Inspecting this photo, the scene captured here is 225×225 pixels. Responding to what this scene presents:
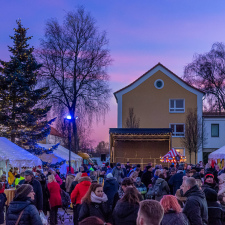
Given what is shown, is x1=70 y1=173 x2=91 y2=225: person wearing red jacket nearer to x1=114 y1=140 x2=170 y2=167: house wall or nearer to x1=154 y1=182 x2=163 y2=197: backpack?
x1=154 y1=182 x2=163 y2=197: backpack

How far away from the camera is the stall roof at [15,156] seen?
75.4 ft

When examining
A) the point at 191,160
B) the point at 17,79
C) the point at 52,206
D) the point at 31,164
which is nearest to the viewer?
Result: the point at 52,206

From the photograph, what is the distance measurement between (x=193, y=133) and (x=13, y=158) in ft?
86.2

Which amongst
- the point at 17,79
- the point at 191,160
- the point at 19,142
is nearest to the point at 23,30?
the point at 17,79

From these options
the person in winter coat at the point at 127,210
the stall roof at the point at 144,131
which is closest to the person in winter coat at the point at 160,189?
the person in winter coat at the point at 127,210

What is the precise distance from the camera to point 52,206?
581 inches

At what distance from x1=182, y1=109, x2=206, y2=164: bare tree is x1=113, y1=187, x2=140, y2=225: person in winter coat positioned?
1521 inches

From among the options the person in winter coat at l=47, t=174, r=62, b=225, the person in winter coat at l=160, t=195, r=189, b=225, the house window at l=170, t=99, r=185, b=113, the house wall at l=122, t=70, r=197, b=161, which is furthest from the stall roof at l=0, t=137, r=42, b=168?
the house window at l=170, t=99, r=185, b=113

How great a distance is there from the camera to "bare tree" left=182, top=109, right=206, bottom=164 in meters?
46.3

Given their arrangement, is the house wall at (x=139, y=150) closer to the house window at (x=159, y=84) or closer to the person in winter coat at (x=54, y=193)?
the house window at (x=159, y=84)

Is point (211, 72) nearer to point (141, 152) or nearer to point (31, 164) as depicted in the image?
point (141, 152)

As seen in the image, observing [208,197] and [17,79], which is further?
[17,79]

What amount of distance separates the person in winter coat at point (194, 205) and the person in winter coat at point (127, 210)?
0.87 meters

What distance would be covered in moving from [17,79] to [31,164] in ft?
33.6
